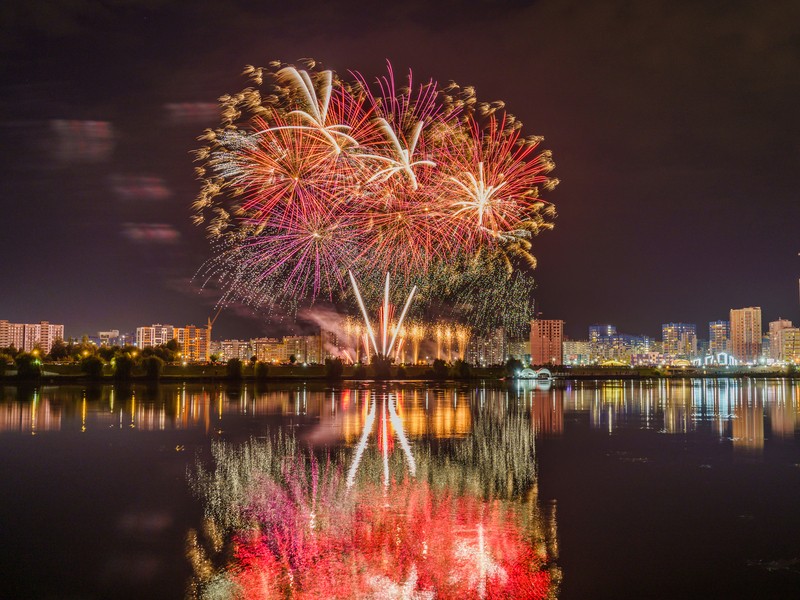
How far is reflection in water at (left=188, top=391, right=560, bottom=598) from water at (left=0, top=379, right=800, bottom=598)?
0.03m

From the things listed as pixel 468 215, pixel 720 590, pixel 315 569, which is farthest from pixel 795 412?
pixel 315 569

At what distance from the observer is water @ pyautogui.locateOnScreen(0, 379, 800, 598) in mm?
6543

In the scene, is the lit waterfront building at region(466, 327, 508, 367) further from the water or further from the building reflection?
the water

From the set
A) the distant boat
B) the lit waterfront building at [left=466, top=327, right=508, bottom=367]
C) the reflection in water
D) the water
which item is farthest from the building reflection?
the lit waterfront building at [left=466, top=327, right=508, bottom=367]

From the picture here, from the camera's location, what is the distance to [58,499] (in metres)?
10.1

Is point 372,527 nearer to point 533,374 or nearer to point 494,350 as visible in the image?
point 533,374

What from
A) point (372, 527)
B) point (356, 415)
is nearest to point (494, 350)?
point (356, 415)

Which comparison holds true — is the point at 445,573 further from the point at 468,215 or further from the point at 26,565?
the point at 468,215

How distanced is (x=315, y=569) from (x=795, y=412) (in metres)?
26.3

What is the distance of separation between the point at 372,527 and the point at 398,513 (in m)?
0.74

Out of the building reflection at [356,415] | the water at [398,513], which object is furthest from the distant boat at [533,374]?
the water at [398,513]

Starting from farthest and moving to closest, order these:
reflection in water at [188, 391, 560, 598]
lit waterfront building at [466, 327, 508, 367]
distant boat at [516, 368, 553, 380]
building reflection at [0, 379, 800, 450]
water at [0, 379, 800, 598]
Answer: lit waterfront building at [466, 327, 508, 367], distant boat at [516, 368, 553, 380], building reflection at [0, 379, 800, 450], water at [0, 379, 800, 598], reflection in water at [188, 391, 560, 598]

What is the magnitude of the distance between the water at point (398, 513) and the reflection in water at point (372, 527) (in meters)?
0.03

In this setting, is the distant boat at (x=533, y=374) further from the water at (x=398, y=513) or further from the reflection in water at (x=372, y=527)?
the reflection in water at (x=372, y=527)
